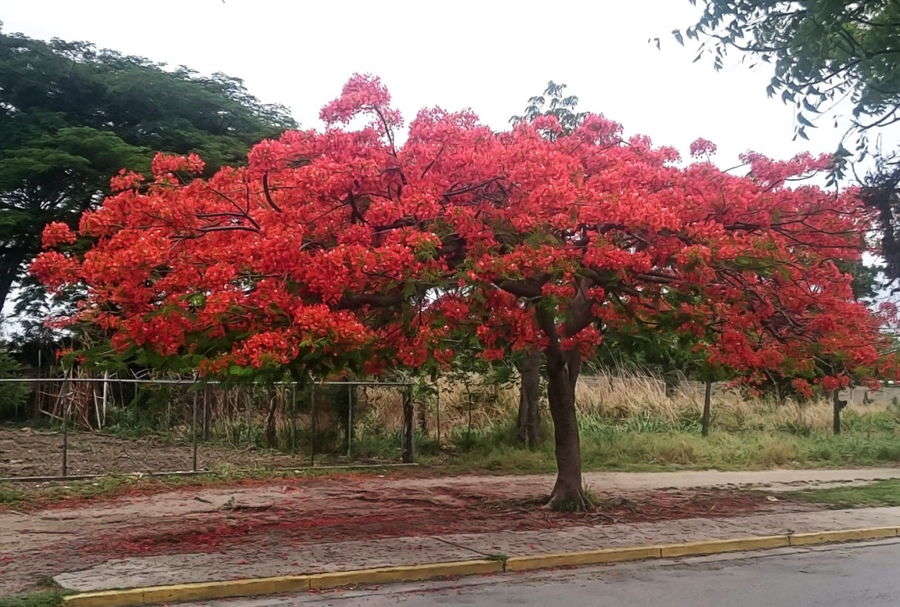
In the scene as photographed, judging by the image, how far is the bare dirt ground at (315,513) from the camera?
932 cm

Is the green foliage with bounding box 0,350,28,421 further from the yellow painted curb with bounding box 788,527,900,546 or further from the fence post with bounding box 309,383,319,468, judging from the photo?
the yellow painted curb with bounding box 788,527,900,546

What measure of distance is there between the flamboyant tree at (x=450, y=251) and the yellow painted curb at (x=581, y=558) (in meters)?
2.60

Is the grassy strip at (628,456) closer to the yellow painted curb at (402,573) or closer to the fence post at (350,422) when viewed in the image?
the fence post at (350,422)

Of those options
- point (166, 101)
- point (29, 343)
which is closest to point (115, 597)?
point (166, 101)

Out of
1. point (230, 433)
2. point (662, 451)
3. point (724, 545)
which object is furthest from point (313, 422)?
point (724, 545)

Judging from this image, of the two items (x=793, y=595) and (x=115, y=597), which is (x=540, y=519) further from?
(x=115, y=597)

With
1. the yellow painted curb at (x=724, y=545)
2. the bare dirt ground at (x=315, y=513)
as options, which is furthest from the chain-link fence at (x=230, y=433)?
the yellow painted curb at (x=724, y=545)

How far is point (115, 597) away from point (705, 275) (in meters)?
7.06

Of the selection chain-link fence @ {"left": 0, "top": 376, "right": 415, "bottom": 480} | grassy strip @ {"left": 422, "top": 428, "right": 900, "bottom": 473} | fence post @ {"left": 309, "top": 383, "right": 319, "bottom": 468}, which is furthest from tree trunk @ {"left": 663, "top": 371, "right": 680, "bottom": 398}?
fence post @ {"left": 309, "top": 383, "right": 319, "bottom": 468}

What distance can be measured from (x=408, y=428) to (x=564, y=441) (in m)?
6.01

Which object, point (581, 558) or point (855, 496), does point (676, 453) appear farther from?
point (581, 558)

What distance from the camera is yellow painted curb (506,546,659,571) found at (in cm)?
→ 914

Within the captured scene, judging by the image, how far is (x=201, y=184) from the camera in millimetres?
10172

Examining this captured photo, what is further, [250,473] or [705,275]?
[250,473]
